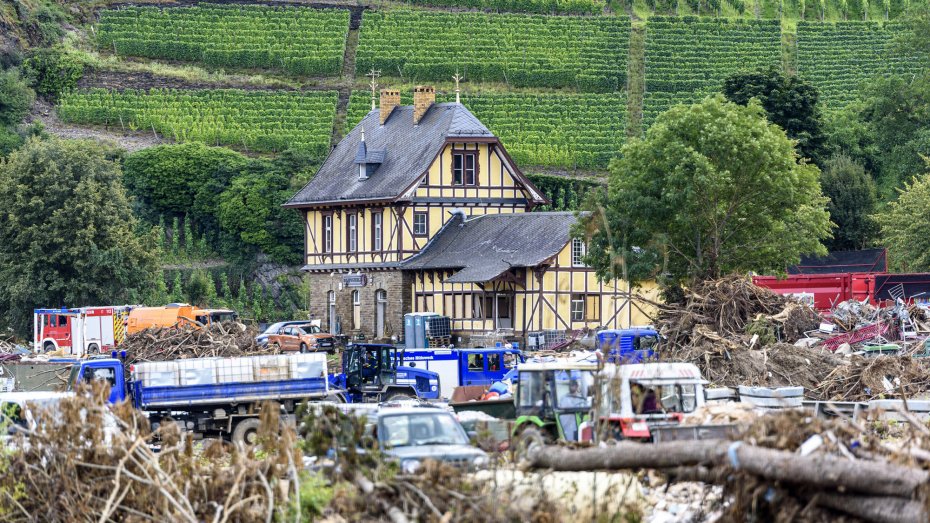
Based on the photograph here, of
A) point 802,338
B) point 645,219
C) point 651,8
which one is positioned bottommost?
point 802,338

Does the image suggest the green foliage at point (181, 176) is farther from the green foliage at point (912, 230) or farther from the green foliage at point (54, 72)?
the green foliage at point (912, 230)

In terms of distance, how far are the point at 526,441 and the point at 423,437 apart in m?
2.18

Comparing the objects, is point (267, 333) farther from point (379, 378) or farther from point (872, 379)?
point (872, 379)

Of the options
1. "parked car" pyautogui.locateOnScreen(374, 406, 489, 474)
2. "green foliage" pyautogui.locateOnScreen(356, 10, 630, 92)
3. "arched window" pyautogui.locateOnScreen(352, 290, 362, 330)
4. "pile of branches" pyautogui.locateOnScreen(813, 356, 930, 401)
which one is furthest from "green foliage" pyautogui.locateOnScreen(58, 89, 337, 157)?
"parked car" pyautogui.locateOnScreen(374, 406, 489, 474)

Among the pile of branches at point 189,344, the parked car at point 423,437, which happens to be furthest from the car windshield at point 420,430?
the pile of branches at point 189,344

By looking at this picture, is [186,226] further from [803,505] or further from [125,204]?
[803,505]

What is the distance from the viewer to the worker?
21.2m

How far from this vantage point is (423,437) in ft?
57.5

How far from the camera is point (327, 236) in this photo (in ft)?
174

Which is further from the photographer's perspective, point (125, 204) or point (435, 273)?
point (125, 204)

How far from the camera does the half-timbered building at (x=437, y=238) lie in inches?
1779

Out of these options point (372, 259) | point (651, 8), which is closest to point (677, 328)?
point (372, 259)

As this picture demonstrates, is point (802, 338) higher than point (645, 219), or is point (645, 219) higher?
point (645, 219)

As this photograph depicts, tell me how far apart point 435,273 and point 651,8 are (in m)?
56.8
